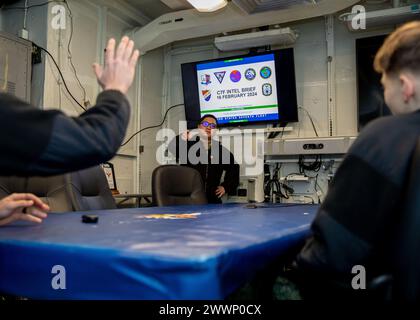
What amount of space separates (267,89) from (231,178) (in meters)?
1.17

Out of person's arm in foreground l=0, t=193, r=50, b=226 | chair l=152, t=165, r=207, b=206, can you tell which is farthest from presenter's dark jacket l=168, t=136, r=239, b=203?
person's arm in foreground l=0, t=193, r=50, b=226

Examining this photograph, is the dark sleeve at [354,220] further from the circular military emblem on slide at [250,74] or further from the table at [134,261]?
the circular military emblem on slide at [250,74]

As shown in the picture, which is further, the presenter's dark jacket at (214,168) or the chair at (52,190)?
the presenter's dark jacket at (214,168)

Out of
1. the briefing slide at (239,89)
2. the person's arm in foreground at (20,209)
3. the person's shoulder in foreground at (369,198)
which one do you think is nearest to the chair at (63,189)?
the person's arm in foreground at (20,209)

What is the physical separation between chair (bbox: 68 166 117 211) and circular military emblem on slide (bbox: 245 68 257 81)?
248 cm

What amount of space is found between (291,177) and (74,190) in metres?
2.55

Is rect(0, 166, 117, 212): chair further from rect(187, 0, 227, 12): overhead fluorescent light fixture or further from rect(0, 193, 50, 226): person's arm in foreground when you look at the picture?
rect(187, 0, 227, 12): overhead fluorescent light fixture

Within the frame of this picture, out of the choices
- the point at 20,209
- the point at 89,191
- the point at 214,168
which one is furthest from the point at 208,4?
the point at 20,209

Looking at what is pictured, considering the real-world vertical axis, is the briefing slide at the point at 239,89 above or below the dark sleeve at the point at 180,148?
above

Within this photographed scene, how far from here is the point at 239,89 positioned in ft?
14.9

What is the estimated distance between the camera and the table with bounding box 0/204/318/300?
2.18 ft

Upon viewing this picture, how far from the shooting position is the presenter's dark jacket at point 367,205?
81 cm

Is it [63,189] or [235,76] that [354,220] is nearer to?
[63,189]
